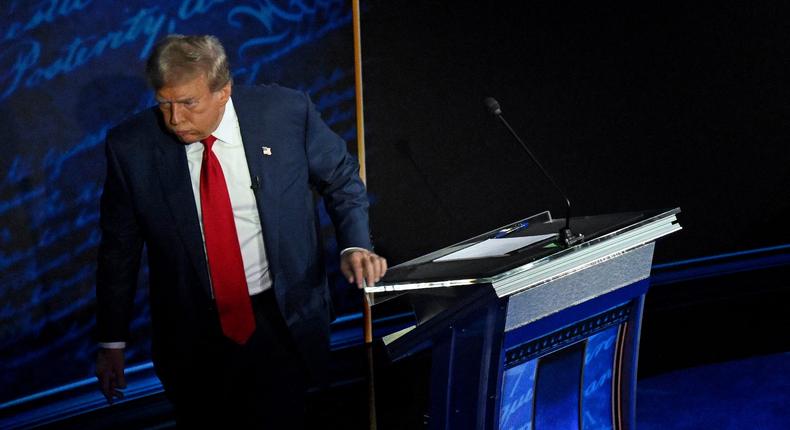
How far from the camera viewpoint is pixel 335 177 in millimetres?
2002

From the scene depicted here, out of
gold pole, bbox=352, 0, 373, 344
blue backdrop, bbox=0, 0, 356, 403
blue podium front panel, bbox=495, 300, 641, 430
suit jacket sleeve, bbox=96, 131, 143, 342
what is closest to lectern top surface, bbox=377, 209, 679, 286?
blue podium front panel, bbox=495, 300, 641, 430

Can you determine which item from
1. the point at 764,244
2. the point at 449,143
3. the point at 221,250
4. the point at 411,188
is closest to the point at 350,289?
the point at 411,188

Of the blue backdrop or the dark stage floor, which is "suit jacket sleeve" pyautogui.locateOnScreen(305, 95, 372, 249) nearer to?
the blue backdrop

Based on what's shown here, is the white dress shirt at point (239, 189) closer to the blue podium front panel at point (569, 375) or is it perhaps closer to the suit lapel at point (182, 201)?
the suit lapel at point (182, 201)

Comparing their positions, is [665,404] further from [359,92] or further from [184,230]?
[184,230]

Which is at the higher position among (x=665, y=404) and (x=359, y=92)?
(x=359, y=92)

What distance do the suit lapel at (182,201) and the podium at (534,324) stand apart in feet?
1.40

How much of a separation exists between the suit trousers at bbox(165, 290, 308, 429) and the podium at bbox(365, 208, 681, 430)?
1.14ft

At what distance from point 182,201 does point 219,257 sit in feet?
0.46

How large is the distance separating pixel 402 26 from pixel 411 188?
1.87ft

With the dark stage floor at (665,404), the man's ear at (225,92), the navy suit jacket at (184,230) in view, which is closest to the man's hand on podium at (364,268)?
Answer: the navy suit jacket at (184,230)

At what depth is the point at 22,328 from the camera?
2.54m

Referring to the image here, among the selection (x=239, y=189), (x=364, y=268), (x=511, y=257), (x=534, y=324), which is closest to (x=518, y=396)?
Result: (x=534, y=324)

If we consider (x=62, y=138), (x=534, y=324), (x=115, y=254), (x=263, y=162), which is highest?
(x=62, y=138)
